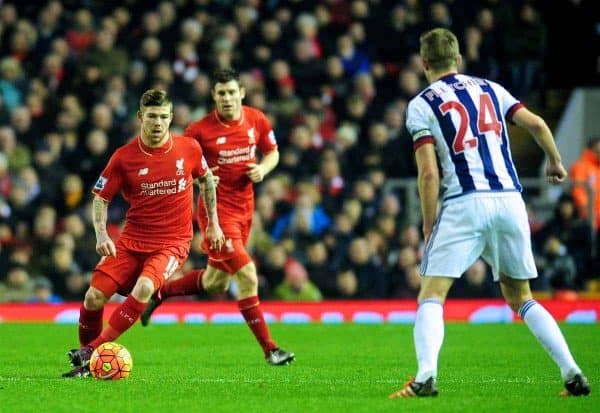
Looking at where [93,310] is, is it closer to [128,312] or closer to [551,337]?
[128,312]

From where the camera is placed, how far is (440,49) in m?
8.27

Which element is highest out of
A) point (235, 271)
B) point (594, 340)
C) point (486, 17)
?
point (486, 17)

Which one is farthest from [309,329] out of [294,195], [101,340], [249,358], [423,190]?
[423,190]

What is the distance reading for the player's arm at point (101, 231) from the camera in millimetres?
9938

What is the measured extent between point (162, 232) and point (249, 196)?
1.71m

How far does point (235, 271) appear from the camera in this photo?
11914 mm

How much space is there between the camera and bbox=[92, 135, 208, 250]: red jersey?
1041 cm

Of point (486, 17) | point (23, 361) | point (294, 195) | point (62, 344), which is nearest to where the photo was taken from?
point (23, 361)

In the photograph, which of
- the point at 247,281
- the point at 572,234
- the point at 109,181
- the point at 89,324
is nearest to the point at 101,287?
the point at 89,324

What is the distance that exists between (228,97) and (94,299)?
2.43m

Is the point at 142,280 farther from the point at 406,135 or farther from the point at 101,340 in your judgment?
the point at 406,135

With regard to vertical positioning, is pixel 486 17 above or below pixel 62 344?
above

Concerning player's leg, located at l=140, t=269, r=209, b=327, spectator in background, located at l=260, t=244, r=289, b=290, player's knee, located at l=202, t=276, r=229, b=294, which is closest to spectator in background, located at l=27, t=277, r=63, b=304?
spectator in background, located at l=260, t=244, r=289, b=290

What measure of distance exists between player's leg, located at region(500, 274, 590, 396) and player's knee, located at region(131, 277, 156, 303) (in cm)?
289
